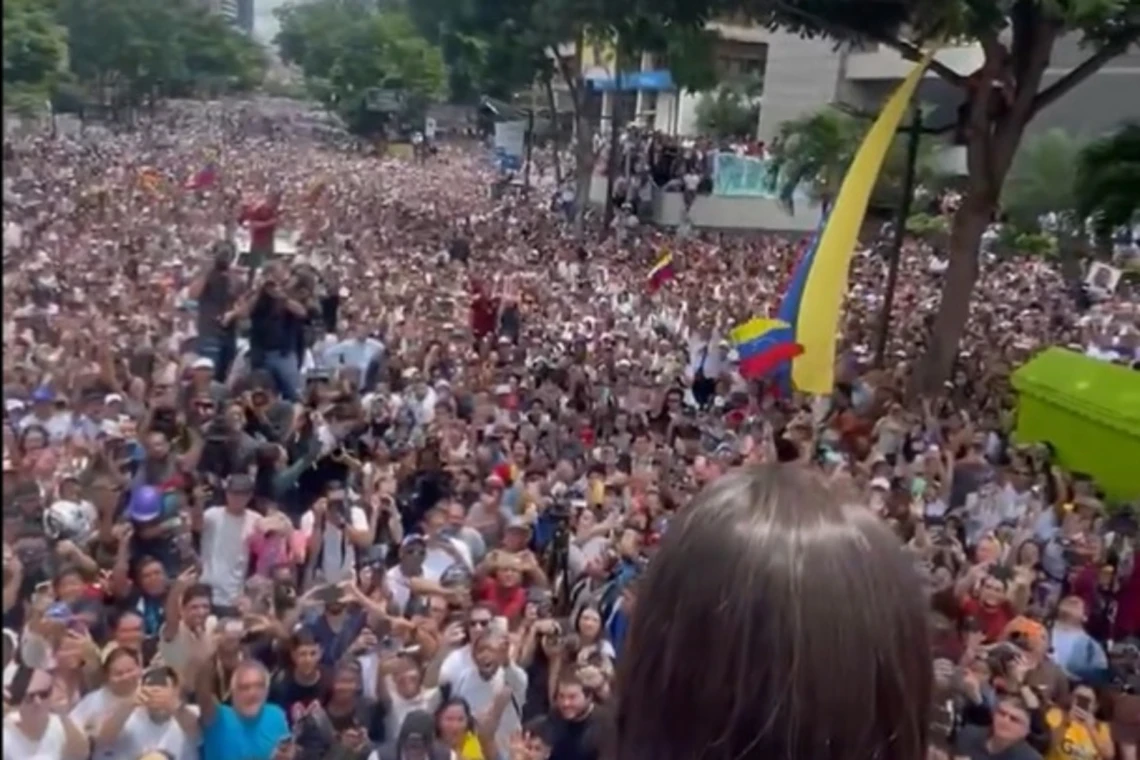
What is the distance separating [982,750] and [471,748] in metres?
1.36

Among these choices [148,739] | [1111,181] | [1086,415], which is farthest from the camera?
[1111,181]

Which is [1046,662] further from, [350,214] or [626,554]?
[350,214]

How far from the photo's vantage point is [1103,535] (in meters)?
7.20

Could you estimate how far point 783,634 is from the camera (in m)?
0.96

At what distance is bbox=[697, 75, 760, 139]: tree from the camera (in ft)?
57.9

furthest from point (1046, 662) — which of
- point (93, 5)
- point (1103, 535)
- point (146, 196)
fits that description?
point (93, 5)

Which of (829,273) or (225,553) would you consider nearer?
(225,553)

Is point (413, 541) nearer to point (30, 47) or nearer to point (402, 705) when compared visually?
point (402, 705)

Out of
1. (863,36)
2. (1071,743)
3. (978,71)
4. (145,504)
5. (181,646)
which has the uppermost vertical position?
(863,36)

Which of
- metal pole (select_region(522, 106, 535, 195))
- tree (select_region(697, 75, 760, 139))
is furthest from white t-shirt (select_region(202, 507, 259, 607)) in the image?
tree (select_region(697, 75, 760, 139))

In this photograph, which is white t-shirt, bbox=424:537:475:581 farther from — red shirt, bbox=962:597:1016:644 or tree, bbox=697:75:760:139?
tree, bbox=697:75:760:139

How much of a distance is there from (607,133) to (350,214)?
28.2 ft

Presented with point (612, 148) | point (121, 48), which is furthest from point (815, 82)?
point (121, 48)

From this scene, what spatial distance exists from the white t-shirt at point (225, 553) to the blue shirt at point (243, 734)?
0.36m
